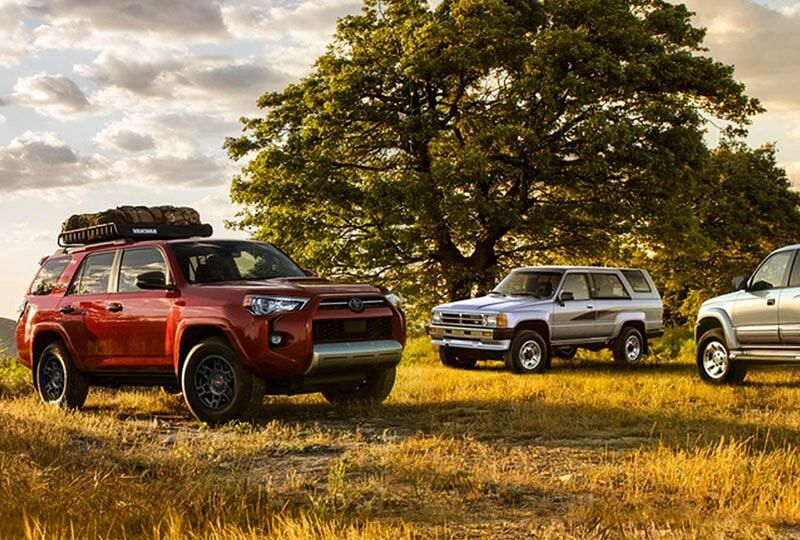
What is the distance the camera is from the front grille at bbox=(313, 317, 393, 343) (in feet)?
33.3

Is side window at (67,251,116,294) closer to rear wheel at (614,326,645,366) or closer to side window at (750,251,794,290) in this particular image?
side window at (750,251,794,290)

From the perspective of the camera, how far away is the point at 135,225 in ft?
39.3

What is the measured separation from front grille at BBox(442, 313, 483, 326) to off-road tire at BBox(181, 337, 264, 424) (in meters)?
7.82

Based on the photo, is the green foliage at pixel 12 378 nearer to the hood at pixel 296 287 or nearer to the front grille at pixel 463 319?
the hood at pixel 296 287

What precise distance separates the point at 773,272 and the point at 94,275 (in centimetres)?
948

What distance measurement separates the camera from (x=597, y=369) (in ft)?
59.0

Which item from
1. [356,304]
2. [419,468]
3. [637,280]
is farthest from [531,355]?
[419,468]

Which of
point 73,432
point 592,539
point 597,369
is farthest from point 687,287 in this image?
point 592,539

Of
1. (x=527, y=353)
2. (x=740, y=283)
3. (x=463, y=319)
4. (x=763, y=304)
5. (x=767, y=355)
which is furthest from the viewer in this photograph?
(x=463, y=319)

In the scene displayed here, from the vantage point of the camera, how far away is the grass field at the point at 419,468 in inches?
224

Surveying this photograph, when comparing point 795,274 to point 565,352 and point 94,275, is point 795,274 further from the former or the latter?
point 94,275

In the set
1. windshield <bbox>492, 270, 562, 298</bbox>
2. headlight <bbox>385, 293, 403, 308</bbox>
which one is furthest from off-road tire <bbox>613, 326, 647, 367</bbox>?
headlight <bbox>385, 293, 403, 308</bbox>

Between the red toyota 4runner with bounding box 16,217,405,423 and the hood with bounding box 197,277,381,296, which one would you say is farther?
the hood with bounding box 197,277,381,296

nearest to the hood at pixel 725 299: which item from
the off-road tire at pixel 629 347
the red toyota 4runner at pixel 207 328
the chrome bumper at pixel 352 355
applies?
the off-road tire at pixel 629 347
